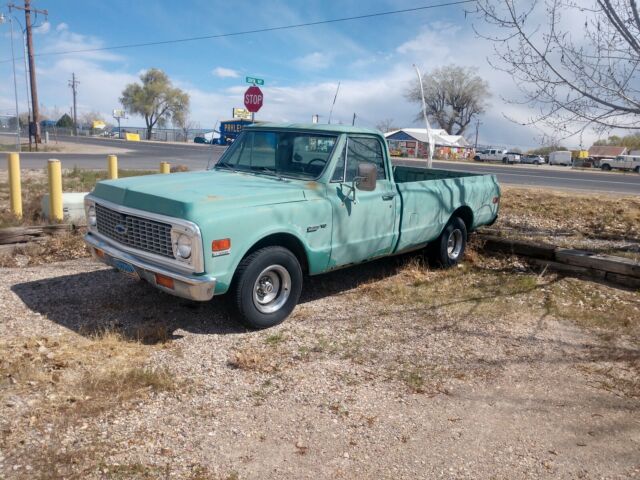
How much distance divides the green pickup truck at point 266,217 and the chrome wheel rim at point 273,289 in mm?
10

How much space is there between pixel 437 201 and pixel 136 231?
11.7ft

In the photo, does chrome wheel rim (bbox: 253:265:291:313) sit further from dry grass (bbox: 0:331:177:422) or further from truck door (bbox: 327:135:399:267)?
dry grass (bbox: 0:331:177:422)

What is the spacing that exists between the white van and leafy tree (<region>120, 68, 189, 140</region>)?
59.6m

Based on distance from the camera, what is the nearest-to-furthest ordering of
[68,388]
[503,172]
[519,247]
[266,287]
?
[68,388] < [266,287] < [519,247] < [503,172]

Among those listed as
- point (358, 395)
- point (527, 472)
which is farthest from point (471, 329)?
point (527, 472)

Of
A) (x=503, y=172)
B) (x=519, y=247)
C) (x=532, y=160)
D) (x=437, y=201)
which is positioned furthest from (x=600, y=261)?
(x=532, y=160)

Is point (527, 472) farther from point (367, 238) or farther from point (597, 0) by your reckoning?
point (597, 0)

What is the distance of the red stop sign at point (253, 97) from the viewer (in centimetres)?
1269

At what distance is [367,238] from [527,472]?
Answer: 2949 mm

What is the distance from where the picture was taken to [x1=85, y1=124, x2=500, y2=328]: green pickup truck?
4242mm

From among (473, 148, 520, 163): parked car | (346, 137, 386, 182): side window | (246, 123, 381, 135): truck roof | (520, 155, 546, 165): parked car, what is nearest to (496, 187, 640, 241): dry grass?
(346, 137, 386, 182): side window

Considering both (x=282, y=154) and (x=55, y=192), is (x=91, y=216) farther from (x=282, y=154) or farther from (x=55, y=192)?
(x=55, y=192)

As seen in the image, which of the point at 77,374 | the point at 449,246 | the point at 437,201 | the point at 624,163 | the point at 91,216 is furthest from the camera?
the point at 624,163

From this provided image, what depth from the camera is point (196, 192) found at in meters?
4.54
